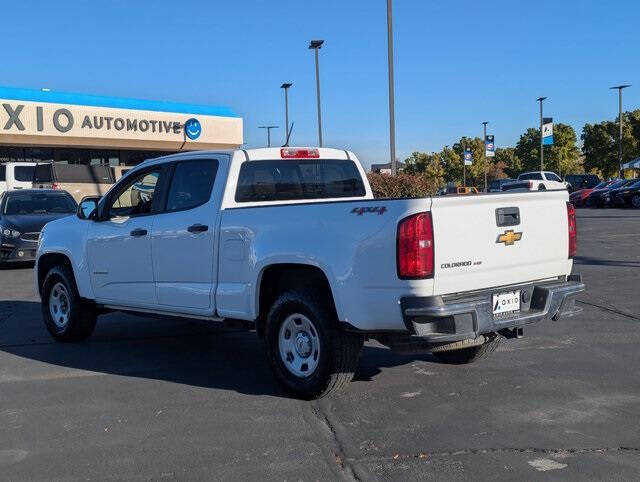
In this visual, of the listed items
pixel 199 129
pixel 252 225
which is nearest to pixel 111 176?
pixel 199 129

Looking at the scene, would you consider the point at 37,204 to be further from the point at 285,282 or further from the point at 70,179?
the point at 285,282

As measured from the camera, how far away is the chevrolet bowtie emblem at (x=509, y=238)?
207 inches

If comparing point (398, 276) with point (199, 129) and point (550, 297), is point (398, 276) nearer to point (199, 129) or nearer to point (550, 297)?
point (550, 297)

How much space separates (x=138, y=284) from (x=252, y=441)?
2.79 metres

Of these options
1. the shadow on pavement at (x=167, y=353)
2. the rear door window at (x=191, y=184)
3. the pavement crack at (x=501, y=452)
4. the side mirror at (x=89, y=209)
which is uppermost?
the rear door window at (x=191, y=184)

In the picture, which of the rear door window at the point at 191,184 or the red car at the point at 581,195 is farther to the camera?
the red car at the point at 581,195

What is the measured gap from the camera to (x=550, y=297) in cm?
548

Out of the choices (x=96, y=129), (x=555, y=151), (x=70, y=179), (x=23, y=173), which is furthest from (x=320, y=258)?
(x=555, y=151)

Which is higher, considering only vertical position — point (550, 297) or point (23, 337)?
point (550, 297)

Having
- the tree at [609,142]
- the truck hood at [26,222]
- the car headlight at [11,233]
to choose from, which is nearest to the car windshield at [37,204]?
the truck hood at [26,222]

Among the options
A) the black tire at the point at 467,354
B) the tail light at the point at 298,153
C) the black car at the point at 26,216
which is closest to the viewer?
the black tire at the point at 467,354

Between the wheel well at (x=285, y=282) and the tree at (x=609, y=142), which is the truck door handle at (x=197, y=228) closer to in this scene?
the wheel well at (x=285, y=282)

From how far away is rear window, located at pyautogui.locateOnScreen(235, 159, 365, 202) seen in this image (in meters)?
6.49

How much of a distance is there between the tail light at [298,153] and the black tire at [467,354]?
222 cm
